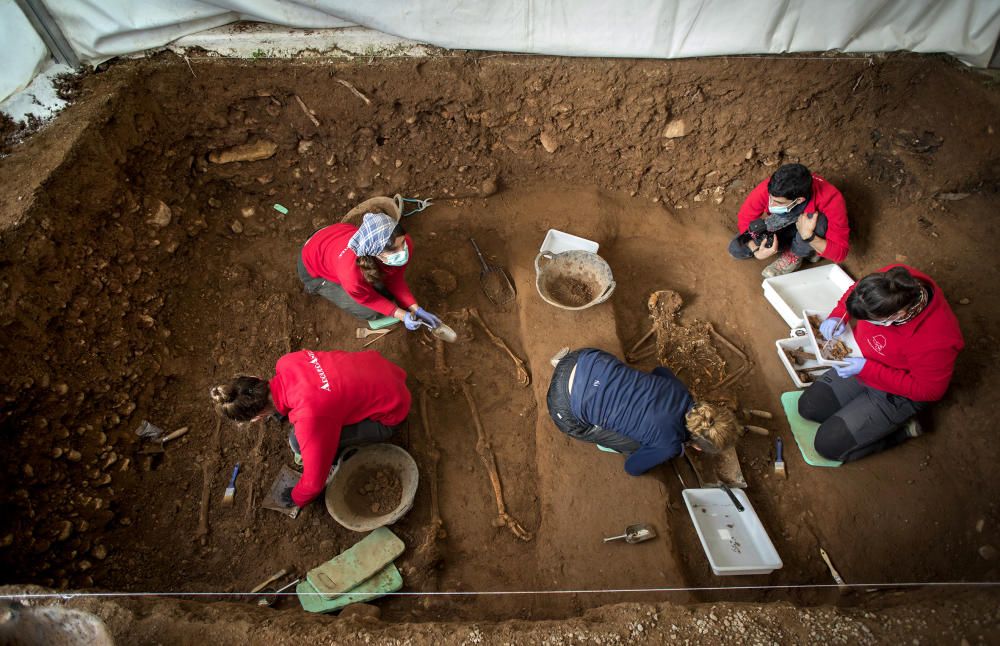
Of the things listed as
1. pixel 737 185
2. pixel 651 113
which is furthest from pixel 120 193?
pixel 737 185

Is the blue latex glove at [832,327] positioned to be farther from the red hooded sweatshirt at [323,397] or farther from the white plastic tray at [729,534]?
the red hooded sweatshirt at [323,397]

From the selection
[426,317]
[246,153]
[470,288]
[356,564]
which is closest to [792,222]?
[470,288]

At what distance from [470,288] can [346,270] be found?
1.37 meters

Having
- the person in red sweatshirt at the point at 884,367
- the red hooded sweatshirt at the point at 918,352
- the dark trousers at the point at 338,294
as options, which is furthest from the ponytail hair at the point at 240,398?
the red hooded sweatshirt at the point at 918,352

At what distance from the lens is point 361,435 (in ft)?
11.2

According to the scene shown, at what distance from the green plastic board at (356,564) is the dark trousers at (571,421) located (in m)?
1.38

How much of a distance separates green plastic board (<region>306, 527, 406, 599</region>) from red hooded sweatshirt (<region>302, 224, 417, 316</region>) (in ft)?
5.41

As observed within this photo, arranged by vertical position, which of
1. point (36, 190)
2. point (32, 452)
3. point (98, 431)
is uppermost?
point (36, 190)

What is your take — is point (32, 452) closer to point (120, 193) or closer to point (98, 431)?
point (98, 431)

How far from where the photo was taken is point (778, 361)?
418 cm

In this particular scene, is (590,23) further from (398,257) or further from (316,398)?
(316,398)

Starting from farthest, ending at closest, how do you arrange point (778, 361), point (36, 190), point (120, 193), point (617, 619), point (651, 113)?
point (651, 113) → point (778, 361) → point (120, 193) → point (36, 190) → point (617, 619)

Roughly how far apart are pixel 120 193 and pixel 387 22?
2375 millimetres

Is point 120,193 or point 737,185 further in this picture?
point 737,185
